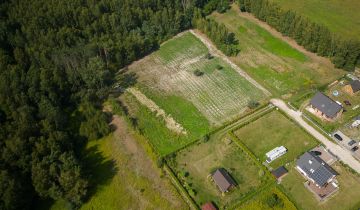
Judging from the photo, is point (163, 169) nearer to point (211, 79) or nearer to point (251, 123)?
point (251, 123)

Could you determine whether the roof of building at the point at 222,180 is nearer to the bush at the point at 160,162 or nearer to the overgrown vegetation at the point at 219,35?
the bush at the point at 160,162

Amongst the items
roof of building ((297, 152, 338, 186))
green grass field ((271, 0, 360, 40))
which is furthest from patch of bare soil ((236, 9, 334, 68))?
roof of building ((297, 152, 338, 186))

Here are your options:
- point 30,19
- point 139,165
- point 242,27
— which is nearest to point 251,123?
point 139,165

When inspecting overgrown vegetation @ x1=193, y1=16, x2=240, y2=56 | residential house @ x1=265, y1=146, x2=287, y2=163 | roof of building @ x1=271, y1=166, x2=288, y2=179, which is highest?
overgrown vegetation @ x1=193, y1=16, x2=240, y2=56

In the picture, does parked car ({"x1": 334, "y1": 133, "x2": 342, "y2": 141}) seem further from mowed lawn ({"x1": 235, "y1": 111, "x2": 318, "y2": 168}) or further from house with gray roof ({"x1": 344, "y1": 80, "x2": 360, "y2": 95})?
house with gray roof ({"x1": 344, "y1": 80, "x2": 360, "y2": 95})

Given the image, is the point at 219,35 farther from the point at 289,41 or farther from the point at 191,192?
the point at 191,192

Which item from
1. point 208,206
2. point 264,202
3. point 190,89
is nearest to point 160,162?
point 208,206
